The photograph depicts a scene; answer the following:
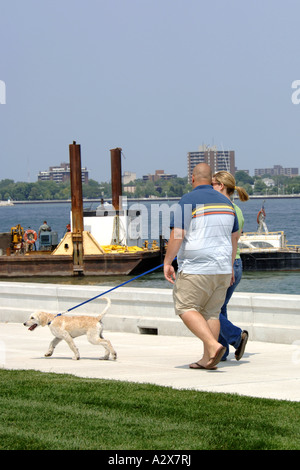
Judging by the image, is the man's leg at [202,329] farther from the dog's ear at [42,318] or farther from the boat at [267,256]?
the boat at [267,256]

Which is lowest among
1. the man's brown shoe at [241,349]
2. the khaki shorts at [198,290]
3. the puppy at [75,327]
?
the man's brown shoe at [241,349]

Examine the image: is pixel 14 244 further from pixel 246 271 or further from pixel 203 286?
pixel 203 286

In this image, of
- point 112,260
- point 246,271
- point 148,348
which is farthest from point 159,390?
point 246,271

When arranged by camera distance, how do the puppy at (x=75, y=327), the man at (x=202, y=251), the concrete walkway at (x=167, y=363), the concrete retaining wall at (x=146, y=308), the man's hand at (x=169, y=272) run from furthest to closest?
1. the concrete retaining wall at (x=146, y=308)
2. the puppy at (x=75, y=327)
3. the man at (x=202, y=251)
4. the man's hand at (x=169, y=272)
5. the concrete walkway at (x=167, y=363)

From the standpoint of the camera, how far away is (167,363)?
854 cm

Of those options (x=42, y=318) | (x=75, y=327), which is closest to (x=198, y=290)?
(x=75, y=327)

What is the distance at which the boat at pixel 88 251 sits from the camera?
1895 inches

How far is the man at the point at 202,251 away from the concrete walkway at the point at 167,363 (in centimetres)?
39

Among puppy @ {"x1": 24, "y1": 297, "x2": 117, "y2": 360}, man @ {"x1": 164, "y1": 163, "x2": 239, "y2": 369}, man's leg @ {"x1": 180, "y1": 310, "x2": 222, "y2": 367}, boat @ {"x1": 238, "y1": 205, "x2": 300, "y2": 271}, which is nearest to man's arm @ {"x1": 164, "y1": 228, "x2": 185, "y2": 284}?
man @ {"x1": 164, "y1": 163, "x2": 239, "y2": 369}

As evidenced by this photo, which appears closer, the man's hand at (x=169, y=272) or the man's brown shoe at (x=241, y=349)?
the man's hand at (x=169, y=272)

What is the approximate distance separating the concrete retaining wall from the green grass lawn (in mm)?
3207

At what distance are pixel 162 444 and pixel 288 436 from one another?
821 mm

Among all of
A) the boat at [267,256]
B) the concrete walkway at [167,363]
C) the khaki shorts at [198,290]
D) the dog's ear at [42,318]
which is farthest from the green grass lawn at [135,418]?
the boat at [267,256]

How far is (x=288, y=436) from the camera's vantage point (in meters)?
5.34
